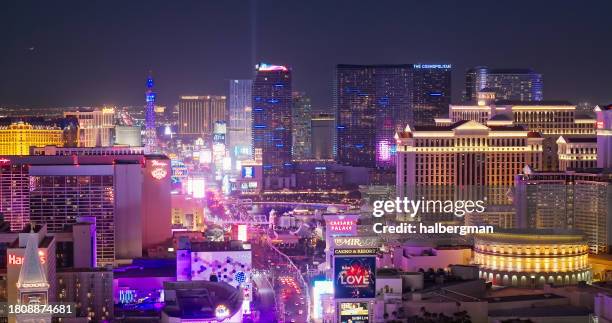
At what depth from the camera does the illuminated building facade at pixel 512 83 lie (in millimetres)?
67625

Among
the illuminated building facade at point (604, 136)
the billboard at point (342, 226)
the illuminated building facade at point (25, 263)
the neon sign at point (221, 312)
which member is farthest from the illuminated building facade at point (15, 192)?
the illuminated building facade at point (604, 136)

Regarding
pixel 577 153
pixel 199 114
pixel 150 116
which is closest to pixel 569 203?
pixel 577 153

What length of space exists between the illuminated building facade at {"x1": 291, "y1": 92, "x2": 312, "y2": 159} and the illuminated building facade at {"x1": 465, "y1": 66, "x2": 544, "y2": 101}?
38.0m

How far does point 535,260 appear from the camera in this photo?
136 feet

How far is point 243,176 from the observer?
9325cm

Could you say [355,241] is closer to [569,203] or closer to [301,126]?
[569,203]

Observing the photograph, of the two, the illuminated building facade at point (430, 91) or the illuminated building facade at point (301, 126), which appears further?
the illuminated building facade at point (301, 126)

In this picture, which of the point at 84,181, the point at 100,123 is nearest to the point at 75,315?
the point at 84,181

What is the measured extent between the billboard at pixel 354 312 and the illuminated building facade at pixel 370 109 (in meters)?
56.0

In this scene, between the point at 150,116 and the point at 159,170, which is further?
the point at 150,116

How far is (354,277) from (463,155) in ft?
66.0

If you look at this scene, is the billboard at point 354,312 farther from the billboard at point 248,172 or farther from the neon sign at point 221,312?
the billboard at point 248,172

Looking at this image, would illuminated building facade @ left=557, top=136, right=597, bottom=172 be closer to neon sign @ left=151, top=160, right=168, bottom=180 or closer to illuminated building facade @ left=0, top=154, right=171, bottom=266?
neon sign @ left=151, top=160, right=168, bottom=180

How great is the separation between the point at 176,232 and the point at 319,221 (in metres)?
14.0
